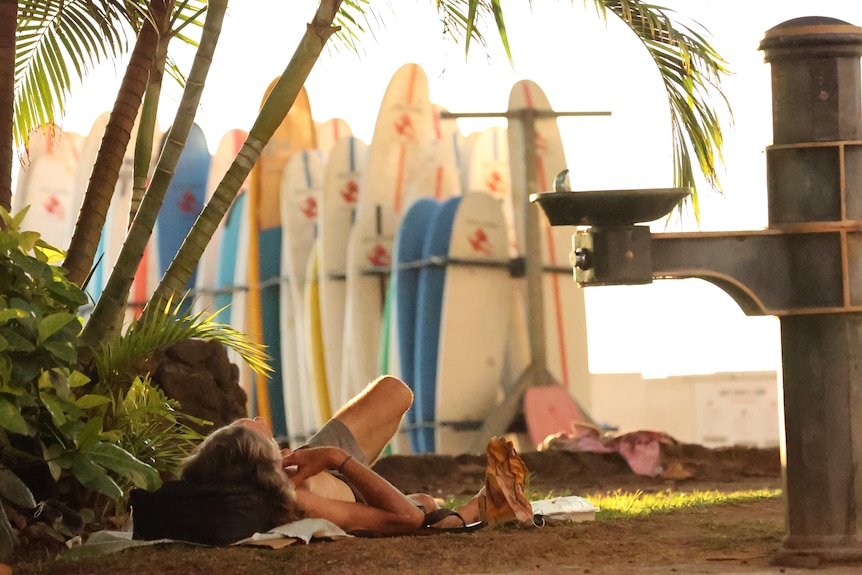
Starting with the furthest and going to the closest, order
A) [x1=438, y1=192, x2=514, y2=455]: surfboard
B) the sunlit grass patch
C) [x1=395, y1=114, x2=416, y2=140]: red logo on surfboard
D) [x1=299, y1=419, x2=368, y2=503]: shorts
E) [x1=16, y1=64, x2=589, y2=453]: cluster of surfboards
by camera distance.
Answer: [x1=395, y1=114, x2=416, y2=140]: red logo on surfboard, [x1=16, y1=64, x2=589, y2=453]: cluster of surfboards, [x1=438, y1=192, x2=514, y2=455]: surfboard, the sunlit grass patch, [x1=299, y1=419, x2=368, y2=503]: shorts

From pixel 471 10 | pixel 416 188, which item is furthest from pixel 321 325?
pixel 471 10

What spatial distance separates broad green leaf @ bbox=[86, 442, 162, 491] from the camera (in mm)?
4898

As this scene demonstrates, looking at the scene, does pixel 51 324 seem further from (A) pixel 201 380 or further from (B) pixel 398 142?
(B) pixel 398 142

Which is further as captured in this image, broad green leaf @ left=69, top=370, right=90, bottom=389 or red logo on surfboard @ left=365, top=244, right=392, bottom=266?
red logo on surfboard @ left=365, top=244, right=392, bottom=266

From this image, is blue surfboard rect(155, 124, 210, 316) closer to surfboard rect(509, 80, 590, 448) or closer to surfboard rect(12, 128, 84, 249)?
surfboard rect(12, 128, 84, 249)

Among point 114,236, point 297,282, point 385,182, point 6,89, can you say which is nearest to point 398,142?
point 385,182

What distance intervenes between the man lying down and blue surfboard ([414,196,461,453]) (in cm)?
792

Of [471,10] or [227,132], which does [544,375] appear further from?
[471,10]

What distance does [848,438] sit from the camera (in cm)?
467

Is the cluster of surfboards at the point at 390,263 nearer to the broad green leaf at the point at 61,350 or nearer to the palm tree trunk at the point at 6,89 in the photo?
the palm tree trunk at the point at 6,89

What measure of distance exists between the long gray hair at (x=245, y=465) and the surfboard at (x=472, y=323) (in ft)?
28.6

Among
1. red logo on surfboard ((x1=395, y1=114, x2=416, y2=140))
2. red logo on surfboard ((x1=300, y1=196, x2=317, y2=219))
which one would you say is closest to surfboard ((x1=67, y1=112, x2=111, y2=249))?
red logo on surfboard ((x1=300, y1=196, x2=317, y2=219))

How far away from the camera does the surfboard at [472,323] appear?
13773 millimetres

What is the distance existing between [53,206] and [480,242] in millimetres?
6812
